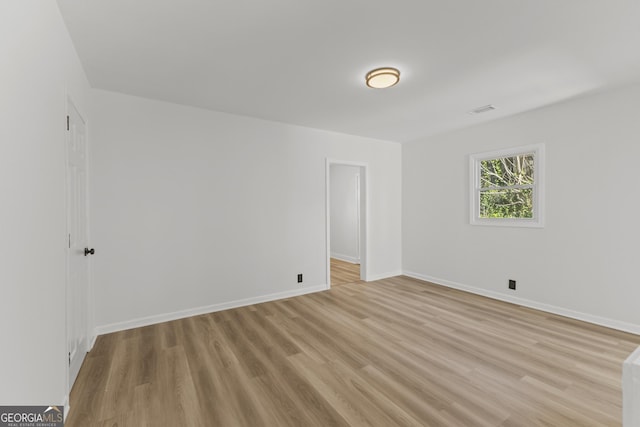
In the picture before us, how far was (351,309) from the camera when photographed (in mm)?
3670

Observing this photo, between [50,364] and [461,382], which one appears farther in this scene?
[461,382]

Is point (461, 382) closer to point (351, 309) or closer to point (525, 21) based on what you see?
point (351, 309)

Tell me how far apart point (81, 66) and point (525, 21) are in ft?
11.4

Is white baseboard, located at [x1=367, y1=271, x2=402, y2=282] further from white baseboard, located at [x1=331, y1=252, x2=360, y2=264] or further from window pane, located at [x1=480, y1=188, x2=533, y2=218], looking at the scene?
window pane, located at [x1=480, y1=188, x2=533, y2=218]

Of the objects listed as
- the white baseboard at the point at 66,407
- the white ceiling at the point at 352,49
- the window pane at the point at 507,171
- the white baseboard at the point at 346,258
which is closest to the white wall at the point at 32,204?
the white baseboard at the point at 66,407

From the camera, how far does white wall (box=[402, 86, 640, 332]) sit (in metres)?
2.99

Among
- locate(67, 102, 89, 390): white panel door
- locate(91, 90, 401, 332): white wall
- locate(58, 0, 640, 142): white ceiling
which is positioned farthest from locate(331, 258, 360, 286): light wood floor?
locate(67, 102, 89, 390): white panel door

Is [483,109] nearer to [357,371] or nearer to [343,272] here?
[357,371]

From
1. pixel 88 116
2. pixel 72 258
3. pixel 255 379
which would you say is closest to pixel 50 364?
pixel 72 258

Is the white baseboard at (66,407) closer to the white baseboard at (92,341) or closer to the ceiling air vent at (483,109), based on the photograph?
the white baseboard at (92,341)

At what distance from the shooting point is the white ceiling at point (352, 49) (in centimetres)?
181

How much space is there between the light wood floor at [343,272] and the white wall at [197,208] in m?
0.62

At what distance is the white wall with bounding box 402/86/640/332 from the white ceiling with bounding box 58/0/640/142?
1.31 feet

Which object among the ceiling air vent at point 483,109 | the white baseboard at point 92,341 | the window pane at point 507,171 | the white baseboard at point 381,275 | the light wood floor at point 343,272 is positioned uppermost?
the ceiling air vent at point 483,109
